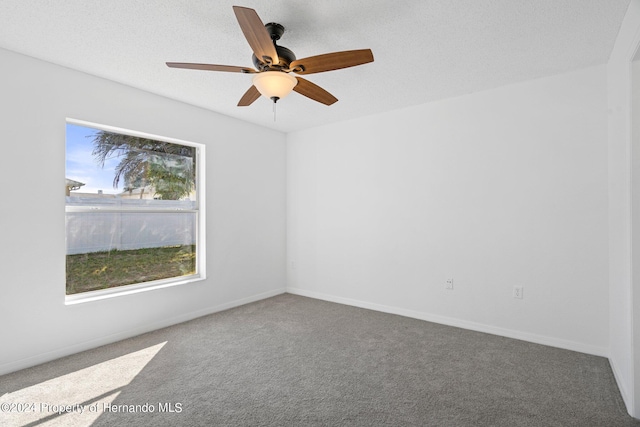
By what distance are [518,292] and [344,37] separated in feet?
8.90

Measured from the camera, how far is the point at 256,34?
5.69 ft

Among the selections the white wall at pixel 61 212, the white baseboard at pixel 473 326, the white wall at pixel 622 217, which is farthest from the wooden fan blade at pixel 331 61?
the white baseboard at pixel 473 326

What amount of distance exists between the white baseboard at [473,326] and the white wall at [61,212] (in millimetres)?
1373

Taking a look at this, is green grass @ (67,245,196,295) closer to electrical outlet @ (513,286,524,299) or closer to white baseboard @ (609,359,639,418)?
electrical outlet @ (513,286,524,299)

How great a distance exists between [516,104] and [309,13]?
7.22 ft

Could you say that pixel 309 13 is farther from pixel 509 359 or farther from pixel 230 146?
pixel 509 359

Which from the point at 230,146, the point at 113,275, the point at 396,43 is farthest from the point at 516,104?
the point at 113,275

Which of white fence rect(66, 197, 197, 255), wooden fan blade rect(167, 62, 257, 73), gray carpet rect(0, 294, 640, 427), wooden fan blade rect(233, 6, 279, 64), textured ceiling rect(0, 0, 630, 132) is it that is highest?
textured ceiling rect(0, 0, 630, 132)

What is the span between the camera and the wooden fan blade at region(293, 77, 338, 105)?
7.60ft

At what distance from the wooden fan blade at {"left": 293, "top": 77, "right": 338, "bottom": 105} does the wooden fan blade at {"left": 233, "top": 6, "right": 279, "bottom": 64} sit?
357 mm

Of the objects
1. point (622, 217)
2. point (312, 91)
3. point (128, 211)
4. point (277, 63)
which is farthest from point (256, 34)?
point (622, 217)

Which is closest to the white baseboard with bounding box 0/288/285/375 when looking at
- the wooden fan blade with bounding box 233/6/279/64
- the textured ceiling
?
the textured ceiling

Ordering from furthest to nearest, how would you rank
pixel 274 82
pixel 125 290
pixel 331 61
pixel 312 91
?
pixel 125 290
pixel 312 91
pixel 274 82
pixel 331 61

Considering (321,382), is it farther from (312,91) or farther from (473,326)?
(312,91)
